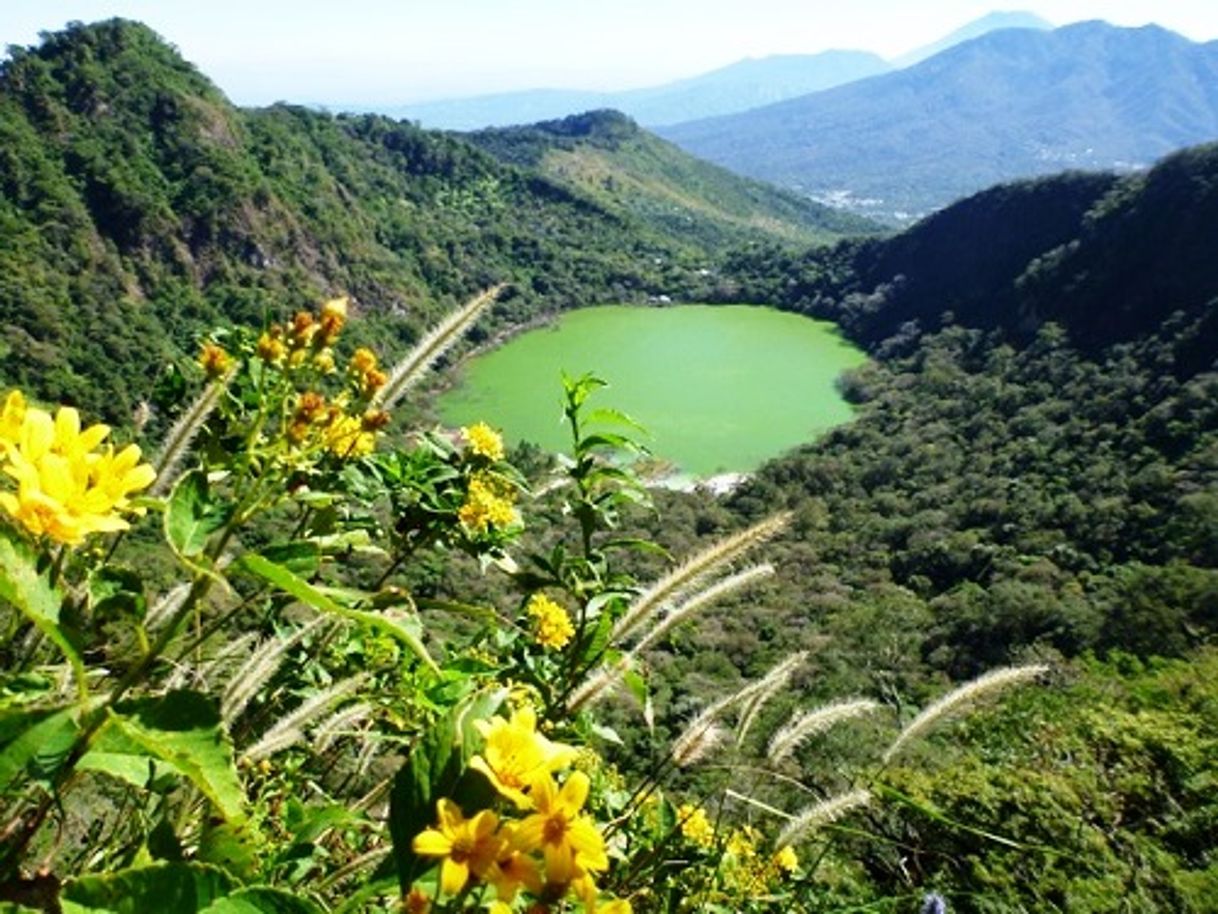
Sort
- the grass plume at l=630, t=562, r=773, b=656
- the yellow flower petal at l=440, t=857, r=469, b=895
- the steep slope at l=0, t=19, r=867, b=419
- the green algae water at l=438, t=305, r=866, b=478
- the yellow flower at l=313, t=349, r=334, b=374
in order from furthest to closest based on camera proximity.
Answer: the green algae water at l=438, t=305, r=866, b=478 < the steep slope at l=0, t=19, r=867, b=419 < the grass plume at l=630, t=562, r=773, b=656 < the yellow flower at l=313, t=349, r=334, b=374 < the yellow flower petal at l=440, t=857, r=469, b=895

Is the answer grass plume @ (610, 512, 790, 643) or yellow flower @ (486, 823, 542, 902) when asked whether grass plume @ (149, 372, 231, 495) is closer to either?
grass plume @ (610, 512, 790, 643)

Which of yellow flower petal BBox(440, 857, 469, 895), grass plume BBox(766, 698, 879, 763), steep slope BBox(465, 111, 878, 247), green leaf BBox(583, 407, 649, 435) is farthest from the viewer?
steep slope BBox(465, 111, 878, 247)

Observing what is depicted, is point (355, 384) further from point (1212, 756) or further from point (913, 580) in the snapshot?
point (913, 580)

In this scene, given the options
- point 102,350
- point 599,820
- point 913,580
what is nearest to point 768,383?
point 913,580

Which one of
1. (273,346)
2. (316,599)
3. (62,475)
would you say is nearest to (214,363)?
(273,346)

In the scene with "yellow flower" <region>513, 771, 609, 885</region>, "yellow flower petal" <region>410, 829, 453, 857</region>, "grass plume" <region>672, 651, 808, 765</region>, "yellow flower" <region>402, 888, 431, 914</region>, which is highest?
"yellow flower petal" <region>410, 829, 453, 857</region>

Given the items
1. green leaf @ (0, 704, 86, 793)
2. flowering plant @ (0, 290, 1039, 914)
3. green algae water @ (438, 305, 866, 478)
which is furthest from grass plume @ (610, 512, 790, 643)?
green algae water @ (438, 305, 866, 478)

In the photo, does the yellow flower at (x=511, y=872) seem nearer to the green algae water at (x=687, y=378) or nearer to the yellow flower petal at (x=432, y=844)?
the yellow flower petal at (x=432, y=844)

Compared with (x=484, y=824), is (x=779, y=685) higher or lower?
lower
